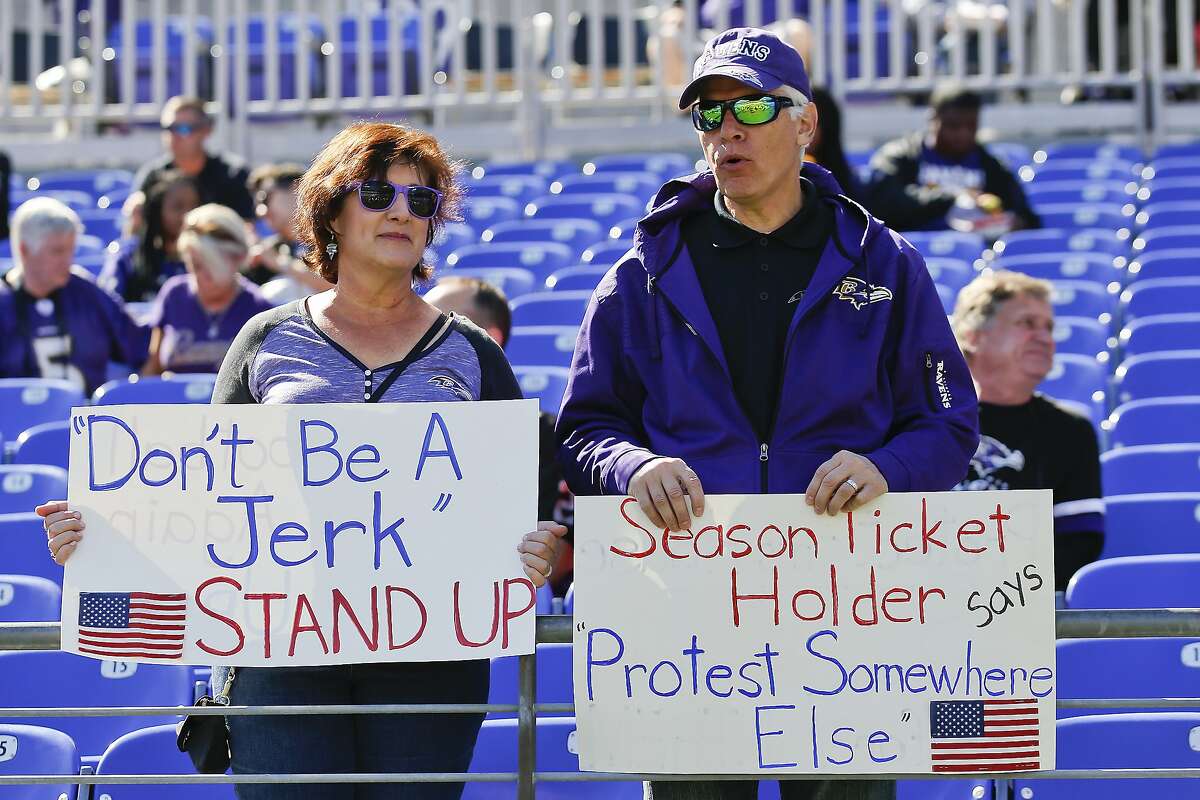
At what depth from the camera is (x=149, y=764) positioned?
3809 millimetres

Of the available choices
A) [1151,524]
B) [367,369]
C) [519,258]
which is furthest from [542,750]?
[519,258]

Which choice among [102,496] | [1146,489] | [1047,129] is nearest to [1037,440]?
[1146,489]

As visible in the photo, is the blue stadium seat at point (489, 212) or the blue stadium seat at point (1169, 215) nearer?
the blue stadium seat at point (1169, 215)

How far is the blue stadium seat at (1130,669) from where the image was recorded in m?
3.97

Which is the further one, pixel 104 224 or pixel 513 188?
pixel 513 188

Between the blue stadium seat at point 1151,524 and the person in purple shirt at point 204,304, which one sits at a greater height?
the person in purple shirt at point 204,304

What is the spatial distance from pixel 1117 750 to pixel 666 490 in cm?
139

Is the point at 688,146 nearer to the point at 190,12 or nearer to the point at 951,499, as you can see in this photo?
the point at 190,12

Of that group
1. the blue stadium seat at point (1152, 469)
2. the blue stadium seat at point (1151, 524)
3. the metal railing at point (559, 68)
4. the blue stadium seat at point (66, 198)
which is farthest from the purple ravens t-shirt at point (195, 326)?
the metal railing at point (559, 68)

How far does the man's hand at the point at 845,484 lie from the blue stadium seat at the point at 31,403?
391 cm

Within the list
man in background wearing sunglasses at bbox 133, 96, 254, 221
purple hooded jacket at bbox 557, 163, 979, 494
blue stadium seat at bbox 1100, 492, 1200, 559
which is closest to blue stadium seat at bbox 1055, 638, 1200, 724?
blue stadium seat at bbox 1100, 492, 1200, 559

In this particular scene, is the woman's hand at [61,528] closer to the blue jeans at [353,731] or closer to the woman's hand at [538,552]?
the blue jeans at [353,731]

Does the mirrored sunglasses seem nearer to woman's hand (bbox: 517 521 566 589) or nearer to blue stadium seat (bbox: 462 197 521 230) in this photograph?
woman's hand (bbox: 517 521 566 589)

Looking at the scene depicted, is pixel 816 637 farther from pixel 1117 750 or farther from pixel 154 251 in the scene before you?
pixel 154 251
